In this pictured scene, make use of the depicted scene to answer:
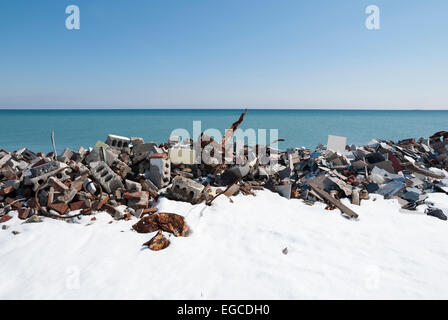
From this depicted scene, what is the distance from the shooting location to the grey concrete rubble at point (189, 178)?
5.27 metres

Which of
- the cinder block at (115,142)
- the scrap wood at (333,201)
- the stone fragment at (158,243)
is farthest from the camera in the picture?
the cinder block at (115,142)

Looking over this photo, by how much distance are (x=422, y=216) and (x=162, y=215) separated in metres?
6.24

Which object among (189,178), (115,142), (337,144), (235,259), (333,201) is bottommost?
(235,259)

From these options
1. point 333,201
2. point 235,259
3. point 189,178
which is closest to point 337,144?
point 333,201

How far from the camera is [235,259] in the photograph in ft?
12.3

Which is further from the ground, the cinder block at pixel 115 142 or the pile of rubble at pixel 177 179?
the cinder block at pixel 115 142

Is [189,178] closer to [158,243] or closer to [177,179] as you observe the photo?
[177,179]

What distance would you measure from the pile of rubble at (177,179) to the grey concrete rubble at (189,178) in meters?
0.02

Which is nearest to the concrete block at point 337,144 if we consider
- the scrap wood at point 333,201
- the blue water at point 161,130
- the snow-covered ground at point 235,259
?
the scrap wood at point 333,201

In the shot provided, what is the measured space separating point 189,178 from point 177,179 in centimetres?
116

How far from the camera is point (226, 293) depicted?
302 centimetres

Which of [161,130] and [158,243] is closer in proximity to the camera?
[158,243]

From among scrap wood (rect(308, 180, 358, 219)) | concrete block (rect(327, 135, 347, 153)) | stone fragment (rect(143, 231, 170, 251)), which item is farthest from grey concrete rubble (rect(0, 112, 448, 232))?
stone fragment (rect(143, 231, 170, 251))

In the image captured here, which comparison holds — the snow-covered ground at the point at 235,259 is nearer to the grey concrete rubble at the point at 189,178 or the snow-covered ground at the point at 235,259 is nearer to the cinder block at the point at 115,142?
the grey concrete rubble at the point at 189,178
